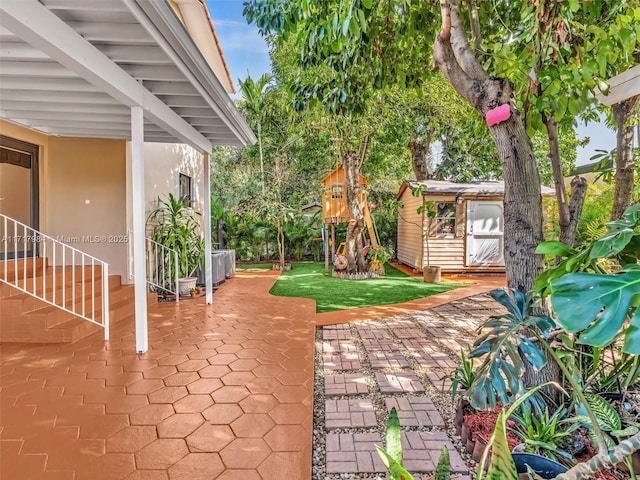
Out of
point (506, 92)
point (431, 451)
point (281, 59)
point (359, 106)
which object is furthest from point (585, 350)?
point (281, 59)

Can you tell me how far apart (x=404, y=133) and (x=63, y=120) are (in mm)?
9098

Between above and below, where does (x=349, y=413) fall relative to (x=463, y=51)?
below

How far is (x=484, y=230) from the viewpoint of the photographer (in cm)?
1098

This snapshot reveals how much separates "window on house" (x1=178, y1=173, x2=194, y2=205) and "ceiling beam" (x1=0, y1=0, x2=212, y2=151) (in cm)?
450

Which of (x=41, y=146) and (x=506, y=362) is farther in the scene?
(x=41, y=146)

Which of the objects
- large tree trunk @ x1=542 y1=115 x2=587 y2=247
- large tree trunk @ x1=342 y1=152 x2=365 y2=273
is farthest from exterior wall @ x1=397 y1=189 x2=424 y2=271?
large tree trunk @ x1=542 y1=115 x2=587 y2=247

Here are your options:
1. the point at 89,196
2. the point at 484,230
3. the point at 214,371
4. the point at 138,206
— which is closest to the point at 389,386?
the point at 214,371

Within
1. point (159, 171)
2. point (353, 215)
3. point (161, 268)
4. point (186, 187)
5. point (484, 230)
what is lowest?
point (161, 268)

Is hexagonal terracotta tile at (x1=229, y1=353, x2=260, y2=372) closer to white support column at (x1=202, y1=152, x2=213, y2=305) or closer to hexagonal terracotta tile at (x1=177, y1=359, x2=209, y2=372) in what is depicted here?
hexagonal terracotta tile at (x1=177, y1=359, x2=209, y2=372)

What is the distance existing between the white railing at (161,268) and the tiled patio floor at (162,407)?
6.26 feet

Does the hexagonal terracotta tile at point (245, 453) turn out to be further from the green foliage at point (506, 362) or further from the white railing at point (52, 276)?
the white railing at point (52, 276)

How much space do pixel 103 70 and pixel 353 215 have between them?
7.93m

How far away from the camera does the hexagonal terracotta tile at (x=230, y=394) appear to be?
121 inches

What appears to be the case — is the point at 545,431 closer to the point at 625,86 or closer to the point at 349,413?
the point at 349,413
